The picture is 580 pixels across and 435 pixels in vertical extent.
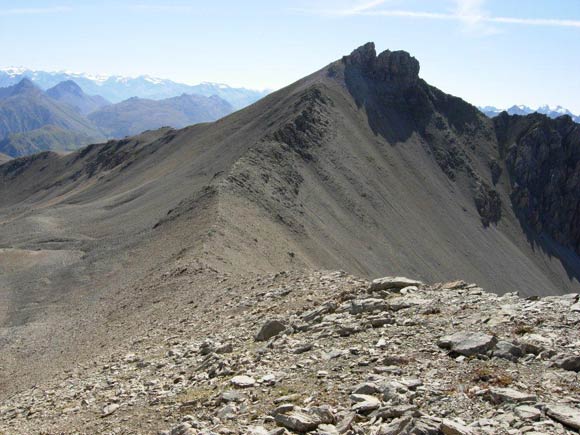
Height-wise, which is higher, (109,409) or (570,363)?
(570,363)

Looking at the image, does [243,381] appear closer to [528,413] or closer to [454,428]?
[454,428]

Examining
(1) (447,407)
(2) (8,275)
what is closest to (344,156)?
(2) (8,275)

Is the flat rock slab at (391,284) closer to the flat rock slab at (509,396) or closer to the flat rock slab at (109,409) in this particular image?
the flat rock slab at (509,396)

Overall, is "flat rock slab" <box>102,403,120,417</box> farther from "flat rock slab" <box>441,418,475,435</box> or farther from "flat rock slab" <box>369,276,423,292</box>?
"flat rock slab" <box>369,276,423,292</box>

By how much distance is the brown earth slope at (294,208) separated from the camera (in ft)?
155

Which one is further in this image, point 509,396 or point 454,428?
point 509,396

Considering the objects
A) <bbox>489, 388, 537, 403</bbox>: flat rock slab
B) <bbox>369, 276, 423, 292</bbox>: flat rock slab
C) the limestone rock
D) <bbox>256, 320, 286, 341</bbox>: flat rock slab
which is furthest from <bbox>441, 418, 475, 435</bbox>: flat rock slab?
<bbox>369, 276, 423, 292</bbox>: flat rock slab

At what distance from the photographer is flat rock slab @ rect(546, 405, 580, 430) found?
10172 millimetres

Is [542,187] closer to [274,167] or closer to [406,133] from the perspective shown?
[406,133]

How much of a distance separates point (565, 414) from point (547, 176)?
126 m

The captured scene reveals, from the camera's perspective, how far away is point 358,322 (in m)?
17.3

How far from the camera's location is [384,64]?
122125 millimetres

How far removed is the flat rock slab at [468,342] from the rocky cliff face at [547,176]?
111 meters

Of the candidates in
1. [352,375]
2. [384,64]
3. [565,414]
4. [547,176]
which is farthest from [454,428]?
[547,176]
